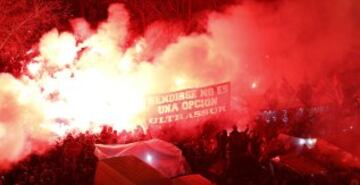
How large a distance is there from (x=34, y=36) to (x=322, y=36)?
26.7 feet

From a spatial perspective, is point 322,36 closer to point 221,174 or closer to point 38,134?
point 221,174

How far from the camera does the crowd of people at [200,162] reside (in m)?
9.47

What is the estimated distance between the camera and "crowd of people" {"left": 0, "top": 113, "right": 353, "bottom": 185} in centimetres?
947

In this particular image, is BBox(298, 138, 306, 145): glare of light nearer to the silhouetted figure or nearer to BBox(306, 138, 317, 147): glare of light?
BBox(306, 138, 317, 147): glare of light

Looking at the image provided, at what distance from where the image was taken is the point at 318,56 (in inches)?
595

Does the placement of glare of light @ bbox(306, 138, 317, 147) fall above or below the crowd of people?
above

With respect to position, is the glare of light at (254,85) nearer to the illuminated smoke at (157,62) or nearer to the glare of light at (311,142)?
the illuminated smoke at (157,62)

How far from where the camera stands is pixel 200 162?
10.4 m

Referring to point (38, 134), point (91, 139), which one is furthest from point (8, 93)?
point (91, 139)

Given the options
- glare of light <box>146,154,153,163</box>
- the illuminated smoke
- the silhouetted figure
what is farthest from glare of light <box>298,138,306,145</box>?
the illuminated smoke

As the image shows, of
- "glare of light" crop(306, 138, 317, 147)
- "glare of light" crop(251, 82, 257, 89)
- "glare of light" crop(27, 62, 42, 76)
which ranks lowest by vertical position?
"glare of light" crop(306, 138, 317, 147)

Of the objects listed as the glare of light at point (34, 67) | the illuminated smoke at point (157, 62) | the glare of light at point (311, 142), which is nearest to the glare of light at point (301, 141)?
the glare of light at point (311, 142)

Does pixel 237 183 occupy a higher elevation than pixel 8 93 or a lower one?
lower

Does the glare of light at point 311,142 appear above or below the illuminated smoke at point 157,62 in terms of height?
below
